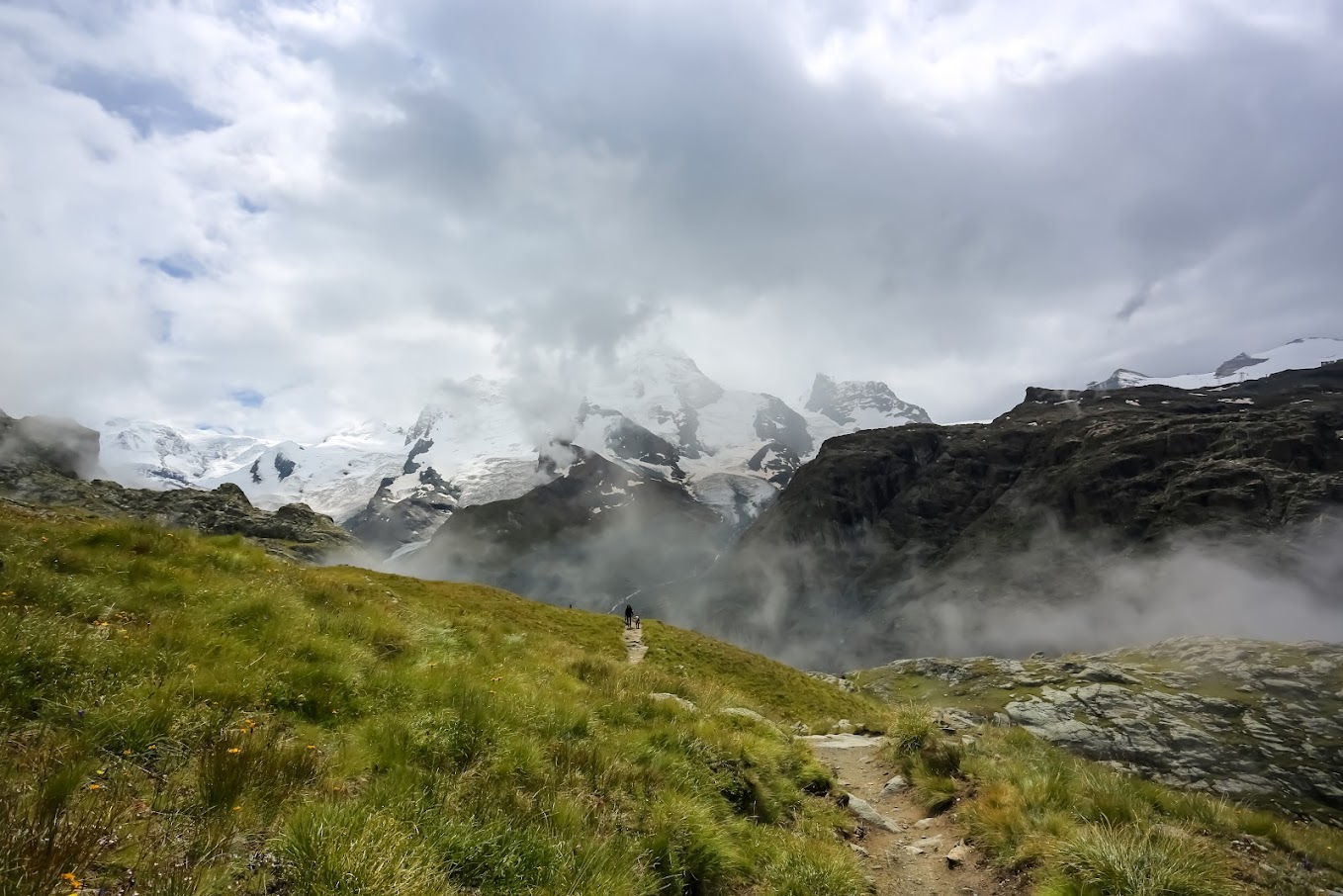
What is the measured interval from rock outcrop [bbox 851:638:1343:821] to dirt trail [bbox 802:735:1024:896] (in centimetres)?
6274

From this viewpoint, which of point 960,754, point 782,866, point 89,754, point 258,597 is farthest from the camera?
point 960,754

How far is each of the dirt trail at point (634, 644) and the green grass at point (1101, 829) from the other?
91.0ft

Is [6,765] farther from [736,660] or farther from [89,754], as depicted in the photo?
[736,660]

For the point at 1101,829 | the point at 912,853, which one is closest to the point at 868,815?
the point at 912,853

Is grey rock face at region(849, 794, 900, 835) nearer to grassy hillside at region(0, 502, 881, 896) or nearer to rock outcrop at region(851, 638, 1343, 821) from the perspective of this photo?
grassy hillside at region(0, 502, 881, 896)

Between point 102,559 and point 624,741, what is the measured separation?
10478 millimetres

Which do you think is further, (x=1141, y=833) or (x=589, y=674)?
(x=589, y=674)

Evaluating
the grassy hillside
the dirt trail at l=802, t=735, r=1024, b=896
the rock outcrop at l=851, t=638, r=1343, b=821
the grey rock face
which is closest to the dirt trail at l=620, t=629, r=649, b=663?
the dirt trail at l=802, t=735, r=1024, b=896

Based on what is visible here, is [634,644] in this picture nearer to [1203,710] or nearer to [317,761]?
[317,761]

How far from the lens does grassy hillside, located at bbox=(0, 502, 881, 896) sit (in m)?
4.49

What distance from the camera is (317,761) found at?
6.46 metres

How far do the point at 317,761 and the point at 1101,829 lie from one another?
413 inches

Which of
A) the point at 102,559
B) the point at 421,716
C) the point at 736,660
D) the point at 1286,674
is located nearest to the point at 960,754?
the point at 421,716

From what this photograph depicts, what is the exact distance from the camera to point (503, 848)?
18.7 ft
